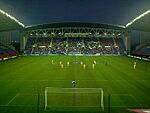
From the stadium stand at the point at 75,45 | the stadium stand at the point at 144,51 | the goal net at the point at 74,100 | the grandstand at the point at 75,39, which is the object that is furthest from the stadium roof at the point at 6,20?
the goal net at the point at 74,100

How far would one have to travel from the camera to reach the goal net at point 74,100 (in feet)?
66.4

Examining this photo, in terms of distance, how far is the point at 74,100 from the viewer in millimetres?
22547

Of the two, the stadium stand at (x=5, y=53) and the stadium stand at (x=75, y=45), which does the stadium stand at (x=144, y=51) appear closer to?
the stadium stand at (x=75, y=45)

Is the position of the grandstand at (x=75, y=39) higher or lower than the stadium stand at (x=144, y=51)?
higher

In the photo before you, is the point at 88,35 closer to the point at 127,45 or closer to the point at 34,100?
the point at 127,45

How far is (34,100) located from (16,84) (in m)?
9.08

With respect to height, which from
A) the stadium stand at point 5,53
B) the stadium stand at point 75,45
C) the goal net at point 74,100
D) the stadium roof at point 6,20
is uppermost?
the stadium roof at point 6,20

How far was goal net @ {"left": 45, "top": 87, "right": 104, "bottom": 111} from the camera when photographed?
20250 mm

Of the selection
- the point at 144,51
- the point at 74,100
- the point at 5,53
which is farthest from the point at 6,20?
the point at 74,100

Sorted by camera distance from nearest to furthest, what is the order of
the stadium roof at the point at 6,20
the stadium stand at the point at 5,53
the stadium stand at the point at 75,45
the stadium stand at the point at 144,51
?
1. the stadium roof at the point at 6,20
2. the stadium stand at the point at 5,53
3. the stadium stand at the point at 144,51
4. the stadium stand at the point at 75,45

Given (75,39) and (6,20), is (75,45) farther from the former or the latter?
(6,20)

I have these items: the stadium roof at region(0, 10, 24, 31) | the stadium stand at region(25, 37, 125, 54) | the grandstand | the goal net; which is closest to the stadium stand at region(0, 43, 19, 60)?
the stadium roof at region(0, 10, 24, 31)

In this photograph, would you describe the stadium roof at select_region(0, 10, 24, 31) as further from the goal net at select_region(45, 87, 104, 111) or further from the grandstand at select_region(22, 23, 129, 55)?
the goal net at select_region(45, 87, 104, 111)

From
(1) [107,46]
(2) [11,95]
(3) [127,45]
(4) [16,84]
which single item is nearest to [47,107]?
(2) [11,95]
